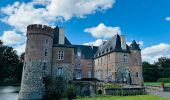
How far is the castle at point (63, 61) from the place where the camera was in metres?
27.9

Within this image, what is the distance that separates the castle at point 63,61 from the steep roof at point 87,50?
1.26 feet

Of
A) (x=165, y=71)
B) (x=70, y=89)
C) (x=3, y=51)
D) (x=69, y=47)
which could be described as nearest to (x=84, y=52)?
(x=69, y=47)

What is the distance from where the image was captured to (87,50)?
47.6 meters

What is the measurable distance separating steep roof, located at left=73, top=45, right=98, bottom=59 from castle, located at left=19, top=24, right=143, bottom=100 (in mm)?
384

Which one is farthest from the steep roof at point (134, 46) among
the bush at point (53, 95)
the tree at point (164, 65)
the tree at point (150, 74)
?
the tree at point (164, 65)

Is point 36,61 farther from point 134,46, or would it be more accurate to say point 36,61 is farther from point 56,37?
point 134,46

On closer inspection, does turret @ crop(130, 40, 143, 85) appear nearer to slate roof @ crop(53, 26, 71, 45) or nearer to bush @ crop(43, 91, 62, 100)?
slate roof @ crop(53, 26, 71, 45)

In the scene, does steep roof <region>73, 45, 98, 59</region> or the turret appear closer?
the turret

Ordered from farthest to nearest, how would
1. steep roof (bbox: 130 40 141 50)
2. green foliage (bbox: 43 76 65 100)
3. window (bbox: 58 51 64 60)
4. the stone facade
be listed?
steep roof (bbox: 130 40 141 50), the stone facade, window (bbox: 58 51 64 60), green foliage (bbox: 43 76 65 100)

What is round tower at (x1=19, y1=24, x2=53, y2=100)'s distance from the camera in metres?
27.4

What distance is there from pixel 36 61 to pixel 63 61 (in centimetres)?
535

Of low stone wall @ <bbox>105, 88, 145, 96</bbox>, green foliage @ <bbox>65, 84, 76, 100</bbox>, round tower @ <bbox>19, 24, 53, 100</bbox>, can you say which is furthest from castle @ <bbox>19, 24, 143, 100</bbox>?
low stone wall @ <bbox>105, 88, 145, 96</bbox>

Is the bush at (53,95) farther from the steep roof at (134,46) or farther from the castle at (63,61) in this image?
the steep roof at (134,46)

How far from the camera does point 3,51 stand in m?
57.8
